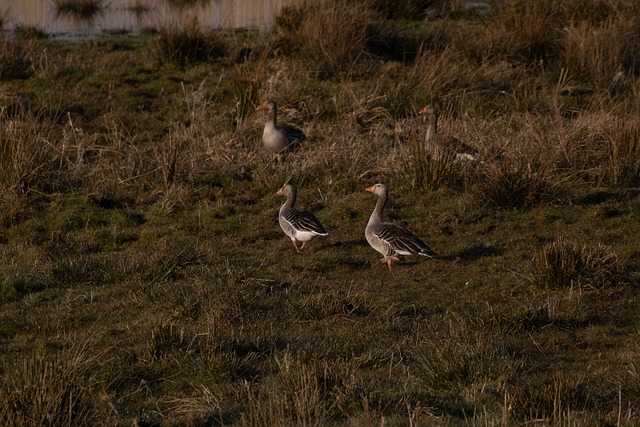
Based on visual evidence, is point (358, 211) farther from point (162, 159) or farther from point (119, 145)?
point (119, 145)

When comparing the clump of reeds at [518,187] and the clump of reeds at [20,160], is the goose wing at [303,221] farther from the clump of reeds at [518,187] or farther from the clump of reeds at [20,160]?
the clump of reeds at [20,160]

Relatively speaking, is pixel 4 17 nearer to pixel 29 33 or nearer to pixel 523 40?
pixel 29 33

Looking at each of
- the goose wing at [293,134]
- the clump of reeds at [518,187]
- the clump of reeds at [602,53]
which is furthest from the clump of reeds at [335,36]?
the clump of reeds at [518,187]

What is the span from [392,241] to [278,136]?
4897 millimetres

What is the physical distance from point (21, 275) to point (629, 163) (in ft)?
28.5

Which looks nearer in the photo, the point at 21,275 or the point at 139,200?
the point at 21,275

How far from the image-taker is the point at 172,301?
9984mm

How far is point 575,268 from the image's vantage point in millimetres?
10469

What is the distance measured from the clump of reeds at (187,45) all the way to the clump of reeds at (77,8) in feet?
28.6

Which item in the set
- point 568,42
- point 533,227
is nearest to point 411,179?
point 533,227

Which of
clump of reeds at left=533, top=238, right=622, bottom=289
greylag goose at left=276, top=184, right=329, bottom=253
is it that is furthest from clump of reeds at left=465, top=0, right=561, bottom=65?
clump of reeds at left=533, top=238, right=622, bottom=289

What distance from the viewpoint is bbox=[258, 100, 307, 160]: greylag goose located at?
615 inches

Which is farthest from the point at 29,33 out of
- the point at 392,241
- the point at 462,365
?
the point at 462,365

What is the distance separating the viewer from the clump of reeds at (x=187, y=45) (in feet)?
67.2
